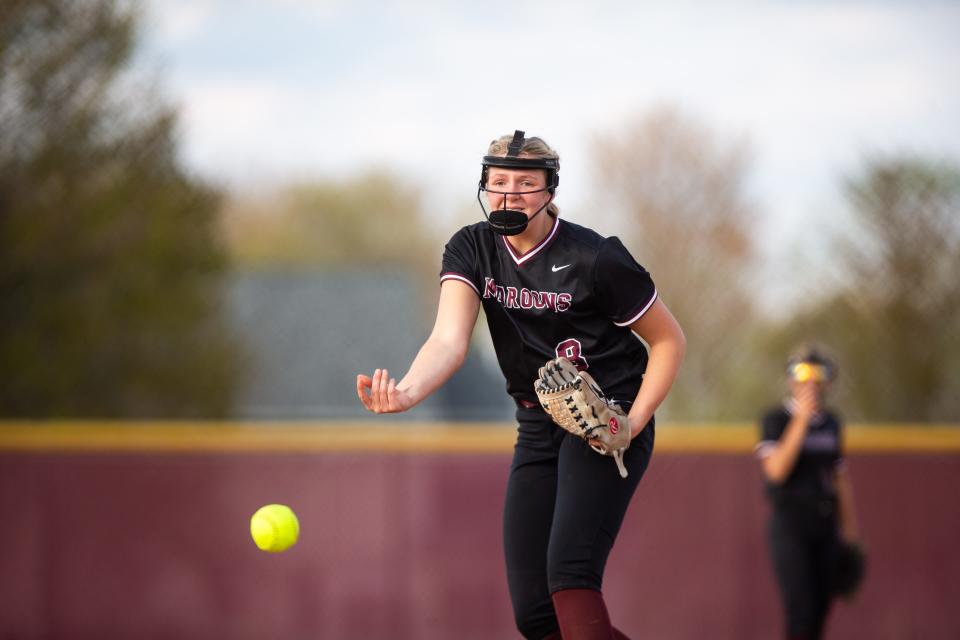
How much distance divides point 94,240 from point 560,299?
12173 mm

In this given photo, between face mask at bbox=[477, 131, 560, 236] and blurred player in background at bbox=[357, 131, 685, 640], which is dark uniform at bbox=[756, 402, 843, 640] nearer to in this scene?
blurred player in background at bbox=[357, 131, 685, 640]

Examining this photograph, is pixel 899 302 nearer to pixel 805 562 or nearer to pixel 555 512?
pixel 805 562

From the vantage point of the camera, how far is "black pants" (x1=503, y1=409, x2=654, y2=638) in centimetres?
406

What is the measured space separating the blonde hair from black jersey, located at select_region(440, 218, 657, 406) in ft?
0.69

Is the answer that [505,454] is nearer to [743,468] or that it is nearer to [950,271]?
[743,468]

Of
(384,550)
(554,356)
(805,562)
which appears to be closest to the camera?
(554,356)

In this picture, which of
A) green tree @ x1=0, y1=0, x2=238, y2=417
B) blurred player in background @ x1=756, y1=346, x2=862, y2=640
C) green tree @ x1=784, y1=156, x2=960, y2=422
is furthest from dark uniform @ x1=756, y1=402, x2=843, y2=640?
green tree @ x1=0, y1=0, x2=238, y2=417

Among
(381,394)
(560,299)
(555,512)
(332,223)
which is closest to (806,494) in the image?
(555,512)

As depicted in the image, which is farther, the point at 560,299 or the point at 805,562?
the point at 805,562

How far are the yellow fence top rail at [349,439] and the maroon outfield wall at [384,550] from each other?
2.8 inches

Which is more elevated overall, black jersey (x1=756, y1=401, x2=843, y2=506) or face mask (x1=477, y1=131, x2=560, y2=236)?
face mask (x1=477, y1=131, x2=560, y2=236)

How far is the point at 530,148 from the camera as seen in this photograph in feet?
13.8

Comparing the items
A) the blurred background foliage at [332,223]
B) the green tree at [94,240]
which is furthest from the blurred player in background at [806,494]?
the blurred background foliage at [332,223]

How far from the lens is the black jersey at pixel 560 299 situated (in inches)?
163
